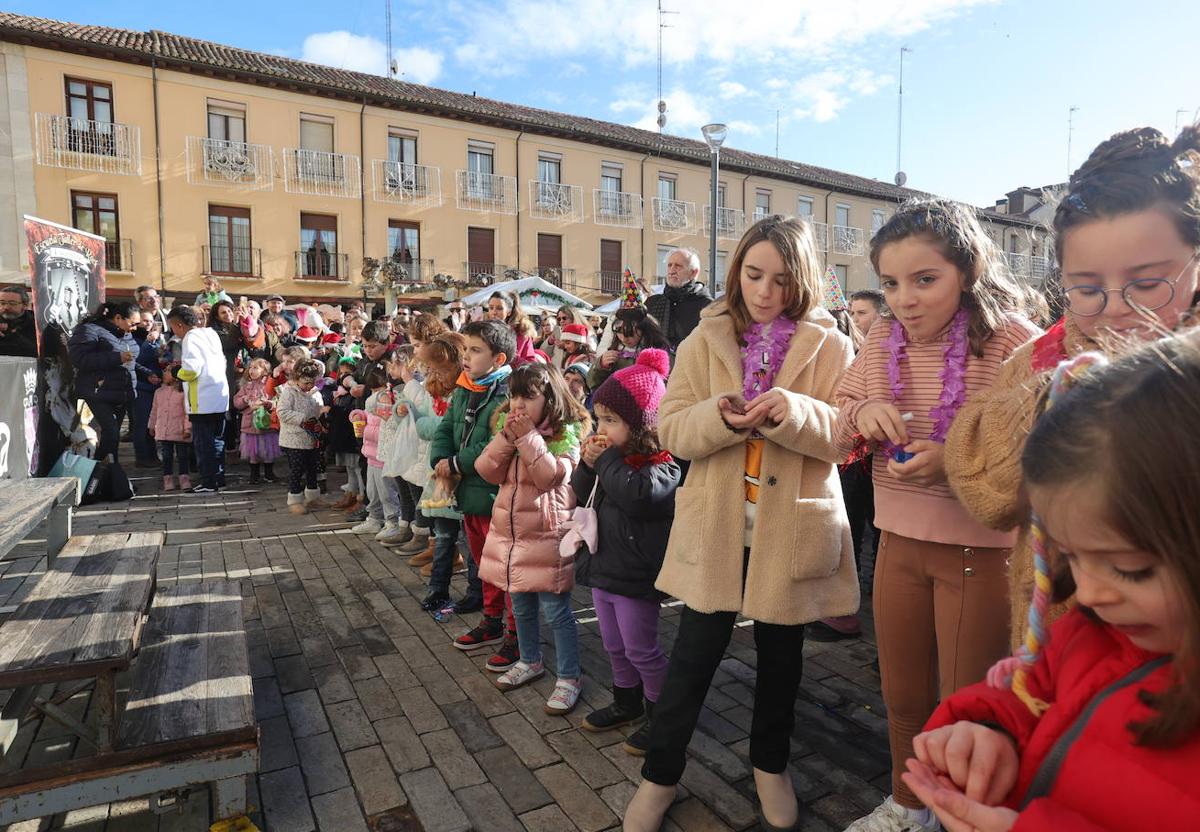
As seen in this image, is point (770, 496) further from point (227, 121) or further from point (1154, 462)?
point (227, 121)

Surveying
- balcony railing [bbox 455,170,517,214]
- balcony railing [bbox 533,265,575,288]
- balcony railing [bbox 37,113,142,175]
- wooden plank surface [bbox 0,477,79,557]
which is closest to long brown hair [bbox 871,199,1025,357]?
wooden plank surface [bbox 0,477,79,557]

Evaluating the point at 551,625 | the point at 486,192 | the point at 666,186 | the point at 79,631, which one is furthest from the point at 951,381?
the point at 666,186

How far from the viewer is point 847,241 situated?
111 feet

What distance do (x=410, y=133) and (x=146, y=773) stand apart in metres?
24.9

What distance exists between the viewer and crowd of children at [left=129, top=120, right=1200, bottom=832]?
83 cm

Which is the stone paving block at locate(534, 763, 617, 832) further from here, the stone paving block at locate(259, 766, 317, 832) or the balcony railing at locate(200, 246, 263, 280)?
the balcony railing at locate(200, 246, 263, 280)

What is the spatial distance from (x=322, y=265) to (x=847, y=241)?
24024 mm

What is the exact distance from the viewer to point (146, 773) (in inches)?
85.0

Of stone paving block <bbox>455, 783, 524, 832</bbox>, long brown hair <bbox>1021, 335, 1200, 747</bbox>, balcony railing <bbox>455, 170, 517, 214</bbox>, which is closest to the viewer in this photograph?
long brown hair <bbox>1021, 335, 1200, 747</bbox>

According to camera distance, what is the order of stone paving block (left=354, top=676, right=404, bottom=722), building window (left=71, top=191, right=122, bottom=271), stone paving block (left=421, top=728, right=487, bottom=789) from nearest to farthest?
stone paving block (left=421, top=728, right=487, bottom=789), stone paving block (left=354, top=676, right=404, bottom=722), building window (left=71, top=191, right=122, bottom=271)

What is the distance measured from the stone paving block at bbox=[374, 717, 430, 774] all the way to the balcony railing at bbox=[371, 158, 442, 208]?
2289 cm

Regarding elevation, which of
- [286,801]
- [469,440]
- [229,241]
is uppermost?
[229,241]

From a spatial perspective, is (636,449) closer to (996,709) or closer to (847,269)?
(996,709)

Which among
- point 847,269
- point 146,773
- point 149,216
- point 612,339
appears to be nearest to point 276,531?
→ point 612,339
